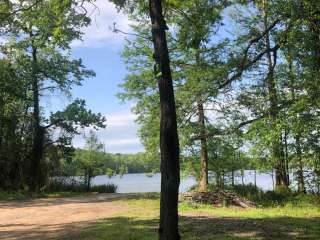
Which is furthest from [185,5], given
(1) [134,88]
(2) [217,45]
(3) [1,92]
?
(3) [1,92]

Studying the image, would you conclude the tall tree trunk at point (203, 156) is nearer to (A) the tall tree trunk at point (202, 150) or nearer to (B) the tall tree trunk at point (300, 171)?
(A) the tall tree trunk at point (202, 150)

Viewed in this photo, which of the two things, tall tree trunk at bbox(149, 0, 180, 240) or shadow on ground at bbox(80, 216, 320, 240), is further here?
shadow on ground at bbox(80, 216, 320, 240)

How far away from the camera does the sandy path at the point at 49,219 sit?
41.7ft

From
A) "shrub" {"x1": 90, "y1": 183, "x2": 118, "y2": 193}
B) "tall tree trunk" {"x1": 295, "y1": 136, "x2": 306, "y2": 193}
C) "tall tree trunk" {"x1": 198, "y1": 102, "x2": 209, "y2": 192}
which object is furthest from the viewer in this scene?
"shrub" {"x1": 90, "y1": 183, "x2": 118, "y2": 193}

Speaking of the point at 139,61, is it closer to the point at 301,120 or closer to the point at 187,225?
the point at 301,120

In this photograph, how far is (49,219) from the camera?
16078 millimetres

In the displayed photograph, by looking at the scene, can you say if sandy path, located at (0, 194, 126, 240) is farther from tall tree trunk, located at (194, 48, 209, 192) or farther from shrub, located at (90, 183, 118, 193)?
shrub, located at (90, 183, 118, 193)

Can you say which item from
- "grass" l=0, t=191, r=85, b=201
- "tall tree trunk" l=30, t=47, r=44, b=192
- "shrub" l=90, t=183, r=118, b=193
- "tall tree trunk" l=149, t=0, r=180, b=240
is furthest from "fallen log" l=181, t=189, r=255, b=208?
"tall tree trunk" l=30, t=47, r=44, b=192

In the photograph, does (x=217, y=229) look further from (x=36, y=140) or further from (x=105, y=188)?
(x=105, y=188)

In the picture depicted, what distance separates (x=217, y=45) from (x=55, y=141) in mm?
14512

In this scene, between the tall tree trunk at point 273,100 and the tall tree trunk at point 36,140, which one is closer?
the tall tree trunk at point 273,100

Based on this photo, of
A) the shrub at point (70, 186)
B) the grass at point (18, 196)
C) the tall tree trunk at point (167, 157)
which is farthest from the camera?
the shrub at point (70, 186)

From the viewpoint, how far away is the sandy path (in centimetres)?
1271

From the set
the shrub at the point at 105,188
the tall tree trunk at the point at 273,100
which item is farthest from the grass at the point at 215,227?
the shrub at the point at 105,188
